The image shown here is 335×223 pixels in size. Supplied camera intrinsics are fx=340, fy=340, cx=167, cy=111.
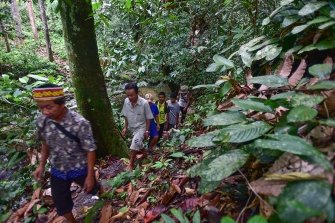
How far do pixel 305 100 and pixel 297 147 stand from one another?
566 millimetres

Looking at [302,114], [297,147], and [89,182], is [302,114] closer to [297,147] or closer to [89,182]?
[297,147]

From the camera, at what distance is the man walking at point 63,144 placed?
3209 millimetres

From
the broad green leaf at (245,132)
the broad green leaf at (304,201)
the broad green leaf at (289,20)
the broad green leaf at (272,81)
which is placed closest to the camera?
the broad green leaf at (304,201)

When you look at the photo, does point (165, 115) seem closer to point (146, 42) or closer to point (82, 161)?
point (146, 42)

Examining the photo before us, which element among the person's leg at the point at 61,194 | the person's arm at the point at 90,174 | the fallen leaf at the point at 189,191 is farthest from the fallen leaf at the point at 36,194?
the fallen leaf at the point at 189,191

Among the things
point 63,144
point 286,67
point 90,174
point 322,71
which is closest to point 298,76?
point 286,67

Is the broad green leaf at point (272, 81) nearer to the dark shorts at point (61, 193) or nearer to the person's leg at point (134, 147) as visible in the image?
the dark shorts at point (61, 193)

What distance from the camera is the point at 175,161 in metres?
4.36

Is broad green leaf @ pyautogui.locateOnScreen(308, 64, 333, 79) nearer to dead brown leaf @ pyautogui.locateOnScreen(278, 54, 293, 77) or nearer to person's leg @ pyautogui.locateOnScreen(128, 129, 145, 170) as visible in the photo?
dead brown leaf @ pyautogui.locateOnScreen(278, 54, 293, 77)

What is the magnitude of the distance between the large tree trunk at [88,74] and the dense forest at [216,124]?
0.02 metres

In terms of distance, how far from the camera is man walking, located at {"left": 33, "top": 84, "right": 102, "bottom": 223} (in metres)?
3.21

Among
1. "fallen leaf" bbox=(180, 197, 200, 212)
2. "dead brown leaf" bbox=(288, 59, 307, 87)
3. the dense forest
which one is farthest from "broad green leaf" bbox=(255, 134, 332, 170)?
"fallen leaf" bbox=(180, 197, 200, 212)

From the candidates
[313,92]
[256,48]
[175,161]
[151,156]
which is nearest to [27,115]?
[151,156]

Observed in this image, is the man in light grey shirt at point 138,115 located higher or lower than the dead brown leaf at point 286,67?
lower
